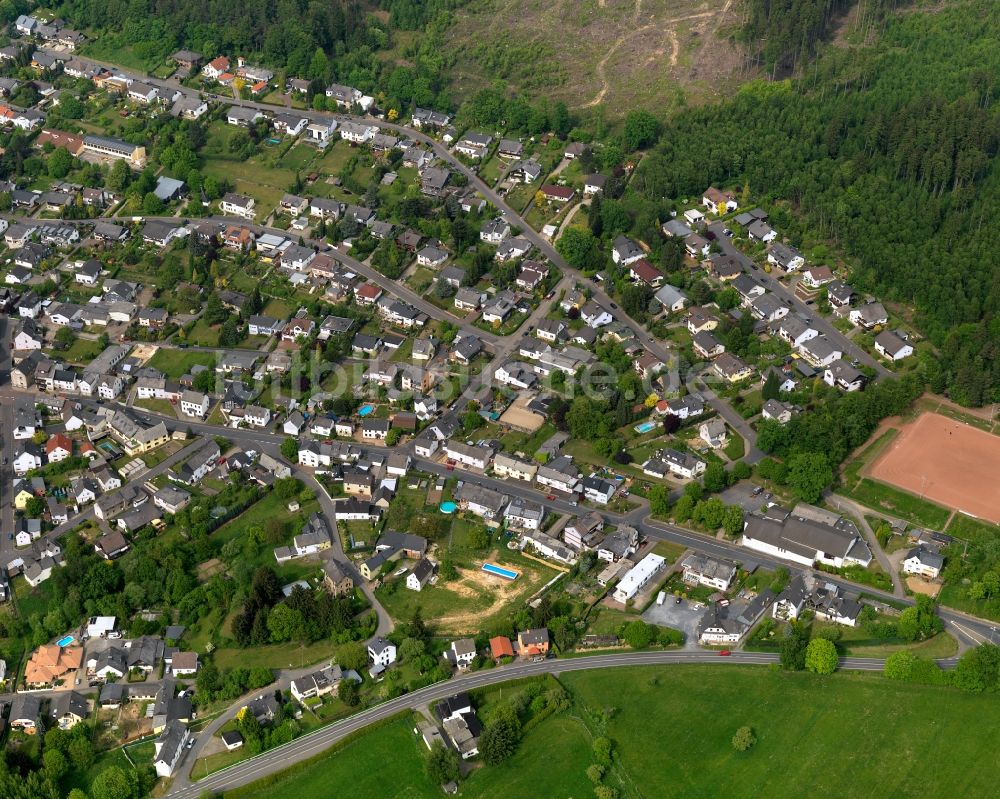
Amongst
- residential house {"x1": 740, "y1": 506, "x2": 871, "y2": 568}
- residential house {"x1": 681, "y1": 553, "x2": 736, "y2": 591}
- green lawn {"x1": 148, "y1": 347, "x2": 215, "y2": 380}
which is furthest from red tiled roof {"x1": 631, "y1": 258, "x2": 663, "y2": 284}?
green lawn {"x1": 148, "y1": 347, "x2": 215, "y2": 380}

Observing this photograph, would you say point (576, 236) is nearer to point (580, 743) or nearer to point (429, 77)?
point (429, 77)

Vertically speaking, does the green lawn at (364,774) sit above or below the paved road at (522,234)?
below

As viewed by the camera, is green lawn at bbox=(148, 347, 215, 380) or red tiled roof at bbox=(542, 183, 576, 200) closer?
green lawn at bbox=(148, 347, 215, 380)

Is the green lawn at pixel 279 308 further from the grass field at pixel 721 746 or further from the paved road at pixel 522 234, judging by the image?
the grass field at pixel 721 746

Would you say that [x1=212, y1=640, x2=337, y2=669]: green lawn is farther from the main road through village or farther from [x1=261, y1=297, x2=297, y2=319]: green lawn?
[x1=261, y1=297, x2=297, y2=319]: green lawn

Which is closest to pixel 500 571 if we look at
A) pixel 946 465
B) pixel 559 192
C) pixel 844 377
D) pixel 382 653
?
pixel 382 653

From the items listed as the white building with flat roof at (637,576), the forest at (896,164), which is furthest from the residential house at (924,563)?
the forest at (896,164)
